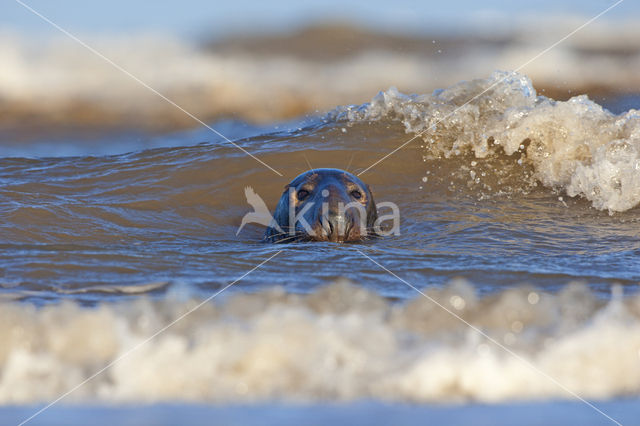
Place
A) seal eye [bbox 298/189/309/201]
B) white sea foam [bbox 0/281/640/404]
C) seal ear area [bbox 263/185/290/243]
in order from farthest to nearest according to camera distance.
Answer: seal ear area [bbox 263/185/290/243], seal eye [bbox 298/189/309/201], white sea foam [bbox 0/281/640/404]

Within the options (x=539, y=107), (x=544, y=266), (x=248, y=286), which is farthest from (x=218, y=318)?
(x=539, y=107)

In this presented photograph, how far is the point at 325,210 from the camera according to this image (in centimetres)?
592

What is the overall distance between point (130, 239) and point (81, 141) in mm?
6326

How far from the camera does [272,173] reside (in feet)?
29.2

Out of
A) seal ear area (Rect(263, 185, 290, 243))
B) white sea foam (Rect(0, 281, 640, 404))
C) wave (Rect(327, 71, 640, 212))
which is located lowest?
white sea foam (Rect(0, 281, 640, 404))

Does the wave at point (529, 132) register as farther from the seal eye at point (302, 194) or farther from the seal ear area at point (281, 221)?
the seal eye at point (302, 194)

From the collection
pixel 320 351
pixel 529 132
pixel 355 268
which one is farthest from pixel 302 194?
pixel 529 132

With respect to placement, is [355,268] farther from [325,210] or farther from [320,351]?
[320,351]

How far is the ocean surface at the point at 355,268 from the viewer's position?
9.62ft

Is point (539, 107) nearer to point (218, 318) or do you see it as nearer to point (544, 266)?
point (544, 266)

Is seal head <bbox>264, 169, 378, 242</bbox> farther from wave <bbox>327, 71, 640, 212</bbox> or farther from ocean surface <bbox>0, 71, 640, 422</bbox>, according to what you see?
wave <bbox>327, 71, 640, 212</bbox>

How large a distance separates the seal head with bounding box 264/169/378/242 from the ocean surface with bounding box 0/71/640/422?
0.26m

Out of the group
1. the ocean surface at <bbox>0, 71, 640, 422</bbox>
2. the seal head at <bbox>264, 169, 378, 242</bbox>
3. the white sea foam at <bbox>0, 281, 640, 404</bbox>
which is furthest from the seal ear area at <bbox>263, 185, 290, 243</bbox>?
the white sea foam at <bbox>0, 281, 640, 404</bbox>

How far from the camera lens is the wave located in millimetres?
8094
